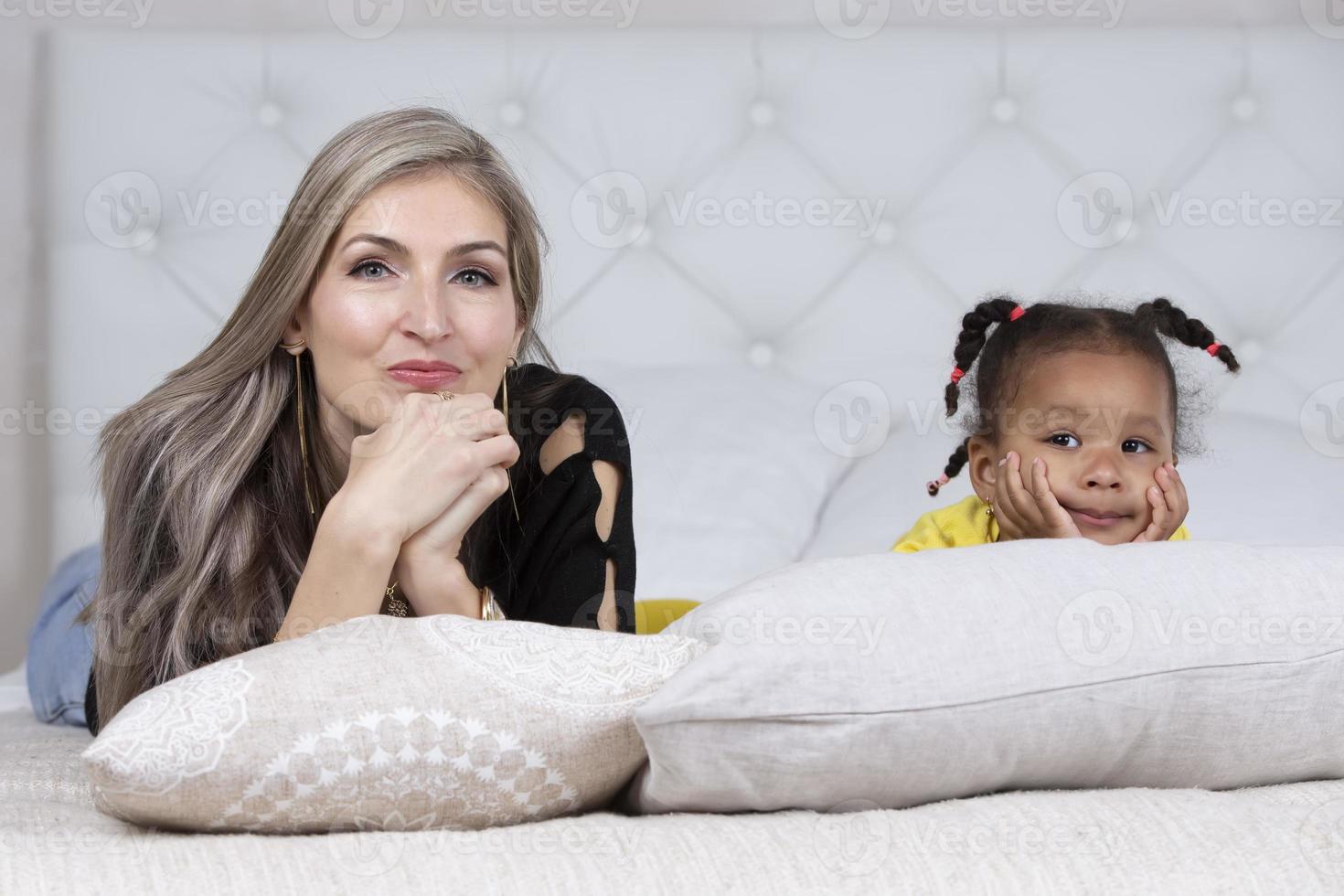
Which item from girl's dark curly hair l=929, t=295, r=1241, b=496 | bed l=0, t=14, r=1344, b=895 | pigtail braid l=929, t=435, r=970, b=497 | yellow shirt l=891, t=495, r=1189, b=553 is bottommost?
yellow shirt l=891, t=495, r=1189, b=553

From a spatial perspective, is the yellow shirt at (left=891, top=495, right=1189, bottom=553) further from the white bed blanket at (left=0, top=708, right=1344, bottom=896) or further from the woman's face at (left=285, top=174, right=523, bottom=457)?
the white bed blanket at (left=0, top=708, right=1344, bottom=896)

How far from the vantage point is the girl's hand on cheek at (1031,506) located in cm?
128

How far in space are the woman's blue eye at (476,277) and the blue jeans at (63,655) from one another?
0.62 meters

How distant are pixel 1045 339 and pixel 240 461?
35.1 inches

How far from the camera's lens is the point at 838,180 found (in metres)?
2.00

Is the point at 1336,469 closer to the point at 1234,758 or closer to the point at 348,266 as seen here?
the point at 1234,758

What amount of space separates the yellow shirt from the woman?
38 cm

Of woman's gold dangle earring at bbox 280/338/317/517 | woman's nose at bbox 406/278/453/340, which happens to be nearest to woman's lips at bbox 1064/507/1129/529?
woman's nose at bbox 406/278/453/340

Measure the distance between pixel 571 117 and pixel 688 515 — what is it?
2.41ft

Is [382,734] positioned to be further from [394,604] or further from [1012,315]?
[1012,315]

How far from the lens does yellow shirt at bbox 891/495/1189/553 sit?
1432mm

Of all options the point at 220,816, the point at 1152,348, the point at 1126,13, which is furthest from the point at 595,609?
the point at 1126,13

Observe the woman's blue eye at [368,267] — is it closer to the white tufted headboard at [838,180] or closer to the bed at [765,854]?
the bed at [765,854]

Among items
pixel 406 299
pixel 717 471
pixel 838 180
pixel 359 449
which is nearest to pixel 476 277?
pixel 406 299
